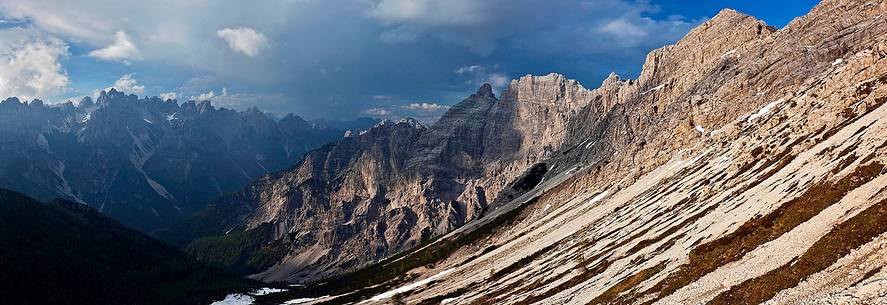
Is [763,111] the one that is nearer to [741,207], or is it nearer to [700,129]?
[700,129]

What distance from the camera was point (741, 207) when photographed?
68.4 metres

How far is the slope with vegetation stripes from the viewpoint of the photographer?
4147 cm

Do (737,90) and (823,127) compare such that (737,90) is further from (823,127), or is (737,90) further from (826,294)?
(826,294)

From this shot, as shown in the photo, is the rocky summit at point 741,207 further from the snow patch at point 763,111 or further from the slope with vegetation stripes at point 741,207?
the snow patch at point 763,111

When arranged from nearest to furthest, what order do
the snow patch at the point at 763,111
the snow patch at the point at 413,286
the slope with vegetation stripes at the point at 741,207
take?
the slope with vegetation stripes at the point at 741,207 < the snow patch at the point at 763,111 < the snow patch at the point at 413,286

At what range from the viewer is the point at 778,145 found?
9412 centimetres

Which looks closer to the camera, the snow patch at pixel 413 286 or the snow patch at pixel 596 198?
the snow patch at pixel 596 198

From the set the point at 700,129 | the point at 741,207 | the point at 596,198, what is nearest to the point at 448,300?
the point at 741,207

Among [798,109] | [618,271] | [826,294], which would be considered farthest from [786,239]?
[798,109]

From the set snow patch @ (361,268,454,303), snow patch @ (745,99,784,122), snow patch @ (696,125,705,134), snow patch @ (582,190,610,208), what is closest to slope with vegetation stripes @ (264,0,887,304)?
snow patch @ (745,99,784,122)

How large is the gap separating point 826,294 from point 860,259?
471cm

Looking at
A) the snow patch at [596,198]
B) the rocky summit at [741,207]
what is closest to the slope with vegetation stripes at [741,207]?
the rocky summit at [741,207]

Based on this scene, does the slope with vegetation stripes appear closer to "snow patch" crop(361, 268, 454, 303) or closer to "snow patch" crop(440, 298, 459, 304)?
"snow patch" crop(361, 268, 454, 303)

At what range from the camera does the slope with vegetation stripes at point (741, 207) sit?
41469 millimetres
